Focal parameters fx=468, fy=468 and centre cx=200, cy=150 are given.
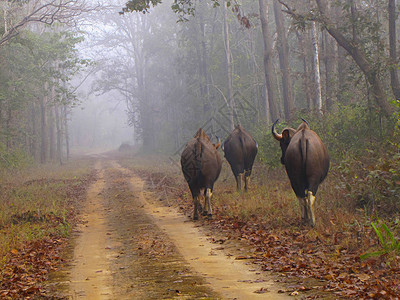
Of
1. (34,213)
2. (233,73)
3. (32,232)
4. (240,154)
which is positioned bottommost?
(32,232)

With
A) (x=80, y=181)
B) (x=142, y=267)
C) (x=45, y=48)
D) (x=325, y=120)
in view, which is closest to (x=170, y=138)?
(x=45, y=48)

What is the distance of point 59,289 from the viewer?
605cm

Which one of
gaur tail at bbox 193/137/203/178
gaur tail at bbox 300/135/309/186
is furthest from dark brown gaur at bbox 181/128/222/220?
gaur tail at bbox 300/135/309/186

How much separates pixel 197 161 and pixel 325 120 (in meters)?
6.77

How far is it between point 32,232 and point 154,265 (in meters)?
4.08

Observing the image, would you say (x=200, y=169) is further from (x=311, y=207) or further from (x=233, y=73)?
(x=233, y=73)

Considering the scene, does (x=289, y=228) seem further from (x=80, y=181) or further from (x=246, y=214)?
(x=80, y=181)

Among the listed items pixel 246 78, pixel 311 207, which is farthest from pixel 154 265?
pixel 246 78

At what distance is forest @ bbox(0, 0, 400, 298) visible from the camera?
37.7 ft

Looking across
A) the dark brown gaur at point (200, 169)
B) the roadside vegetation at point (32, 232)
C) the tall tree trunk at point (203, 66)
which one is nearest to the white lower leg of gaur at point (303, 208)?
Answer: the dark brown gaur at point (200, 169)

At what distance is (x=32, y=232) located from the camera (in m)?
10.0

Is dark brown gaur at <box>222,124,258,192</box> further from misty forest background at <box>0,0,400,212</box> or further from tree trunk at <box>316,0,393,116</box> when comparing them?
tree trunk at <box>316,0,393,116</box>

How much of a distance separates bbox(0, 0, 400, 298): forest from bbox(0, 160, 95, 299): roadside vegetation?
1.42ft

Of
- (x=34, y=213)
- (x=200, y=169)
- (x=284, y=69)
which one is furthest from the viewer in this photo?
(x=284, y=69)
